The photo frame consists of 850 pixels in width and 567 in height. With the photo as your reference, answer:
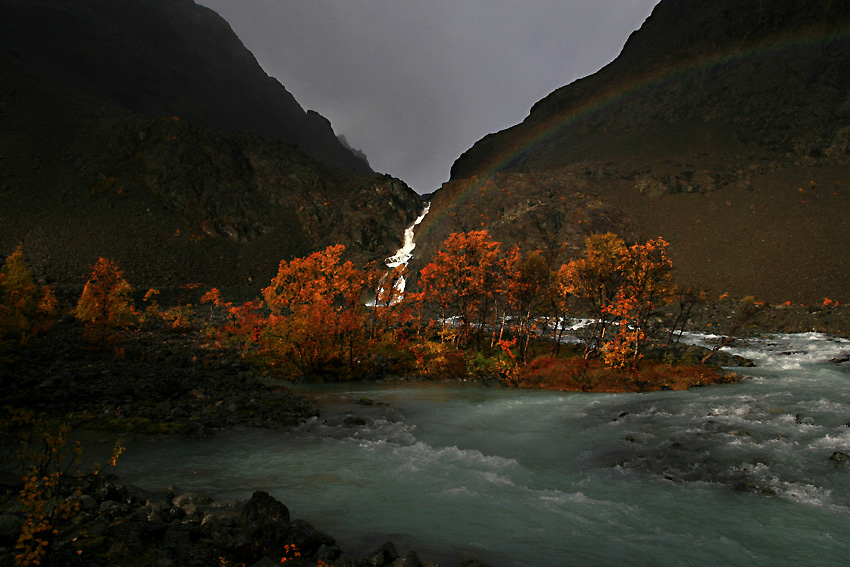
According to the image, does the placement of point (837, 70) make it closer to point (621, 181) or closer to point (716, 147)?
point (716, 147)

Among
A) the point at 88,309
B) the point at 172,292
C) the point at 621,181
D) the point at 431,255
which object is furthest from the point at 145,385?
the point at 621,181

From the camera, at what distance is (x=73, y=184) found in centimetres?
9325

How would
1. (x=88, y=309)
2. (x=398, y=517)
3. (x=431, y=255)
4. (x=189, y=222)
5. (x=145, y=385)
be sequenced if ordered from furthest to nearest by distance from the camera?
1. (x=189, y=222)
2. (x=431, y=255)
3. (x=88, y=309)
4. (x=145, y=385)
5. (x=398, y=517)

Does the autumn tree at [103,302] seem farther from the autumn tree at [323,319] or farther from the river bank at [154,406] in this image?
the autumn tree at [323,319]

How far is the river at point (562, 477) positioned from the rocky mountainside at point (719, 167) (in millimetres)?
66963

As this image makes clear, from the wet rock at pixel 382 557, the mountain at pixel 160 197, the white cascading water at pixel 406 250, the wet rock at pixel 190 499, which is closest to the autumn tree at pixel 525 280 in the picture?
the wet rock at pixel 190 499

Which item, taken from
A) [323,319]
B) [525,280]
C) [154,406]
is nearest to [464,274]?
[525,280]

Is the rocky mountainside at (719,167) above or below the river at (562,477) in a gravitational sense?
above

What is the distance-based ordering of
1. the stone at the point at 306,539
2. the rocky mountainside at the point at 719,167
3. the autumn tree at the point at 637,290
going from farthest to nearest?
the rocky mountainside at the point at 719,167, the autumn tree at the point at 637,290, the stone at the point at 306,539

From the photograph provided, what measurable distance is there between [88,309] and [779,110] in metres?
146

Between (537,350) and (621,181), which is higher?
(621,181)

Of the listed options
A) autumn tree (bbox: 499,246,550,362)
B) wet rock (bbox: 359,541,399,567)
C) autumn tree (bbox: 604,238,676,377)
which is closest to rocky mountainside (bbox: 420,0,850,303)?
autumn tree (bbox: 499,246,550,362)

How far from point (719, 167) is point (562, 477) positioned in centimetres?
11436

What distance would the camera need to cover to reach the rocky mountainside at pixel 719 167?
76.3 m
